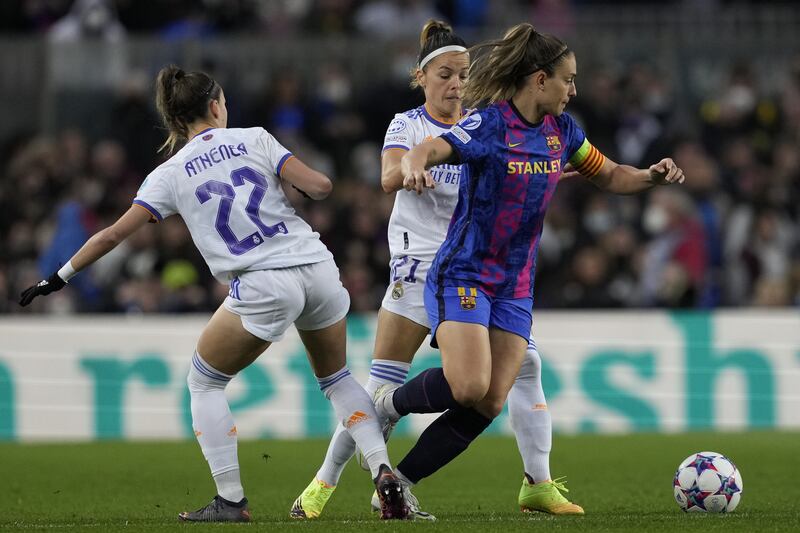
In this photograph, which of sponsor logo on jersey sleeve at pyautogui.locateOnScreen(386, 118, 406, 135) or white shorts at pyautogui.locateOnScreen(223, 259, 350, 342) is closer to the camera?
white shorts at pyautogui.locateOnScreen(223, 259, 350, 342)

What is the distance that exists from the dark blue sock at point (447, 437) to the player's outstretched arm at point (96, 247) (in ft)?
5.43

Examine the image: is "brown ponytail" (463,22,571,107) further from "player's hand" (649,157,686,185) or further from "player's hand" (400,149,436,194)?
"player's hand" (400,149,436,194)

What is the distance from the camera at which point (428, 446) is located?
678cm

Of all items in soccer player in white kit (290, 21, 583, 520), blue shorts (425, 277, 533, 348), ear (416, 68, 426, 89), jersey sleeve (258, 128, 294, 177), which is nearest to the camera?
blue shorts (425, 277, 533, 348)

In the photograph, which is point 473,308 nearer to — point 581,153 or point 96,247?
point 581,153

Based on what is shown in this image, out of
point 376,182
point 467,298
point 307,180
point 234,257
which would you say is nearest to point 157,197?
point 234,257

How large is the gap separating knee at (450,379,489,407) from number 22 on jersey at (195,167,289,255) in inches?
43.7

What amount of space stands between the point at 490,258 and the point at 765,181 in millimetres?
9824

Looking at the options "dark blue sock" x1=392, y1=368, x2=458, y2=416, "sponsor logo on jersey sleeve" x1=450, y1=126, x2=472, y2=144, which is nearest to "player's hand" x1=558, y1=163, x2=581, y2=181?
"sponsor logo on jersey sleeve" x1=450, y1=126, x2=472, y2=144

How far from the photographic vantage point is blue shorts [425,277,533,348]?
6.57m

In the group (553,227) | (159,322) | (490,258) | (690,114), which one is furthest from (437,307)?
(690,114)

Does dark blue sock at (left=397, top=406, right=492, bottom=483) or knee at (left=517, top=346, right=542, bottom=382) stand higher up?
knee at (left=517, top=346, right=542, bottom=382)

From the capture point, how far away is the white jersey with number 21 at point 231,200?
6645 millimetres

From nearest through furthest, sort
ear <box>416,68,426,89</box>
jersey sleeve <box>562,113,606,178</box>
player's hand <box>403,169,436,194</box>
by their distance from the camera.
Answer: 1. player's hand <box>403,169,436,194</box>
2. jersey sleeve <box>562,113,606,178</box>
3. ear <box>416,68,426,89</box>
